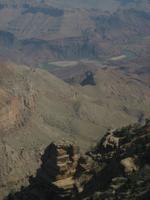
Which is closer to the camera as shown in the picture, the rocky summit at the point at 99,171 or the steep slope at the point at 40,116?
the rocky summit at the point at 99,171

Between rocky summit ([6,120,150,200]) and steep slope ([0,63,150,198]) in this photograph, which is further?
steep slope ([0,63,150,198])

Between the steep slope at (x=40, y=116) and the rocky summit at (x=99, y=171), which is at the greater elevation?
the rocky summit at (x=99, y=171)

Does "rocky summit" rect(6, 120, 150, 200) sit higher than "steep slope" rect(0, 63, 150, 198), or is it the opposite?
"rocky summit" rect(6, 120, 150, 200)

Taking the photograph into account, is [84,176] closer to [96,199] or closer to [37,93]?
[96,199]

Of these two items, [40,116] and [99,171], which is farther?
[40,116]

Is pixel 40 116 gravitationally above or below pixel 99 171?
below
